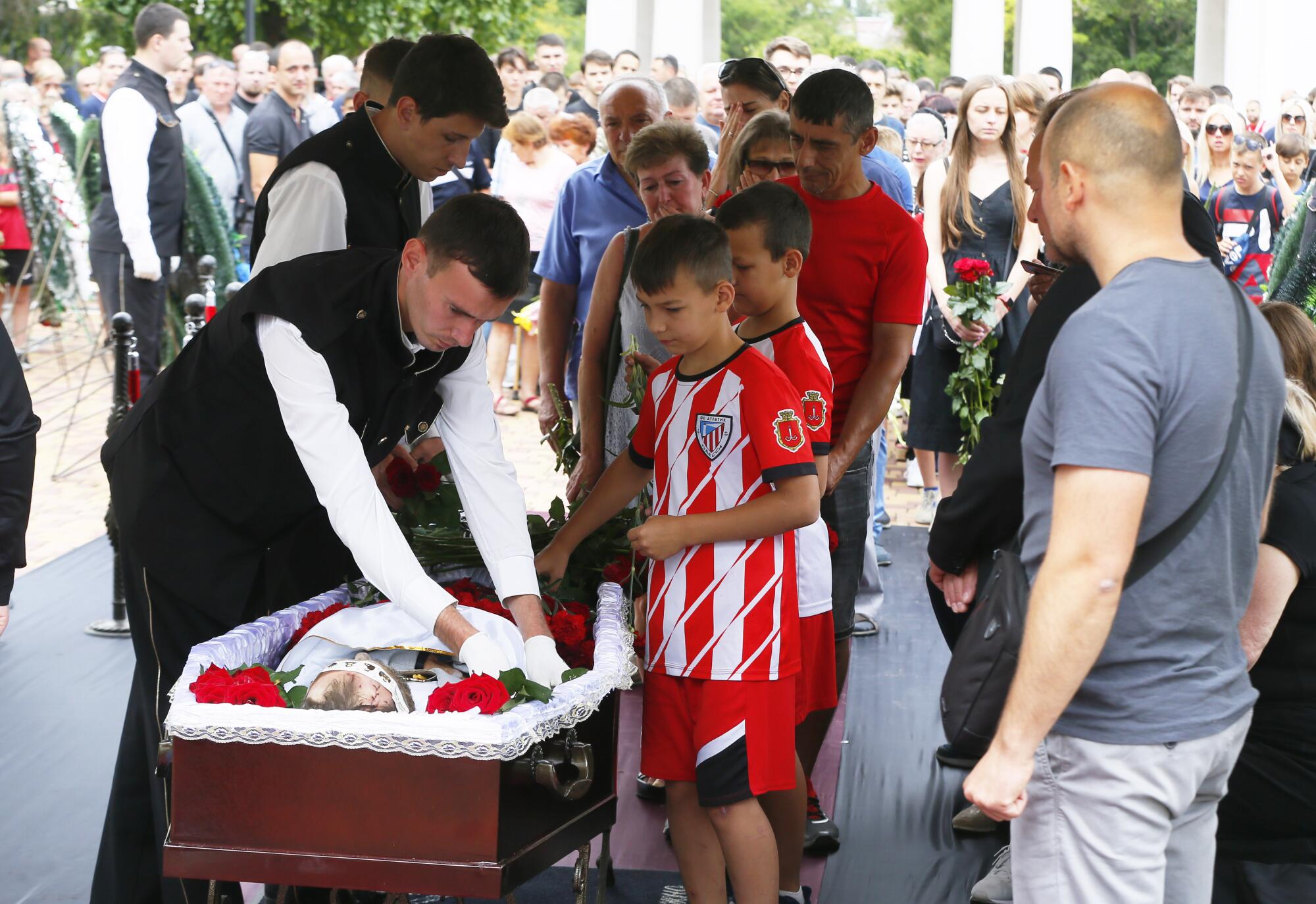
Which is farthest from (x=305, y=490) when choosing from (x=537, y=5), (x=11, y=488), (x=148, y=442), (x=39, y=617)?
(x=537, y=5)

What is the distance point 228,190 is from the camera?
30.6 feet

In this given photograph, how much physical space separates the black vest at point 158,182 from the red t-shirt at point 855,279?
543 centimetres

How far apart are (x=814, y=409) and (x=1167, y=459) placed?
121cm

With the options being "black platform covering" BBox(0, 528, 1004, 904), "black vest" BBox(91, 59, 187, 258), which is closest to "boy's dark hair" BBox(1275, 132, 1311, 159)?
"black platform covering" BBox(0, 528, 1004, 904)

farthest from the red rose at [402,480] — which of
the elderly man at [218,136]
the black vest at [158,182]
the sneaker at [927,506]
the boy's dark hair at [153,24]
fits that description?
the elderly man at [218,136]

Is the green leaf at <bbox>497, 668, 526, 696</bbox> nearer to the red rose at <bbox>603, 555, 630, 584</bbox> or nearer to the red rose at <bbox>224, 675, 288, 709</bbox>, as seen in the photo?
the red rose at <bbox>224, 675, 288, 709</bbox>

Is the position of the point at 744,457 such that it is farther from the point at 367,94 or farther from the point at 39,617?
the point at 39,617

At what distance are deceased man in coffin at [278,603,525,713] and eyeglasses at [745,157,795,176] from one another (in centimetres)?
203

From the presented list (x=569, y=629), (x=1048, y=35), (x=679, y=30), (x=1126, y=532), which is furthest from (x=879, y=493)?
(x=1048, y=35)

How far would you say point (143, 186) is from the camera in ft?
25.2

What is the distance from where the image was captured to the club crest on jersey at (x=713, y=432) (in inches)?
108

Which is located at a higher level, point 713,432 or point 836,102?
point 836,102

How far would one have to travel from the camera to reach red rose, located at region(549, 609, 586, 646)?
2.54 metres

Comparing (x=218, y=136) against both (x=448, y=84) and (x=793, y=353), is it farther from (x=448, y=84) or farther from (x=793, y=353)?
(x=793, y=353)
